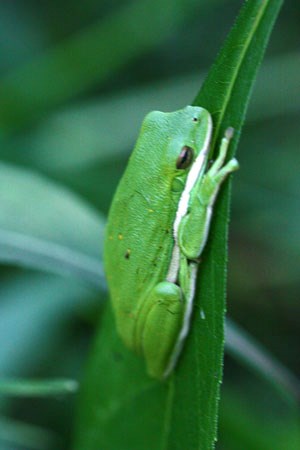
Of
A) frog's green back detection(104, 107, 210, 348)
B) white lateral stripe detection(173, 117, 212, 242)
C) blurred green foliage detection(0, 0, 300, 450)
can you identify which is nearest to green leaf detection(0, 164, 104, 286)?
blurred green foliage detection(0, 0, 300, 450)

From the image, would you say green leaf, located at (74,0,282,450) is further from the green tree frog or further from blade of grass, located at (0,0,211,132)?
blade of grass, located at (0,0,211,132)

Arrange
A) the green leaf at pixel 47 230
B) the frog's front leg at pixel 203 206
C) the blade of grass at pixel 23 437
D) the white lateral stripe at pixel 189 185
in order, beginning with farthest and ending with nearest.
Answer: the blade of grass at pixel 23 437, the green leaf at pixel 47 230, the white lateral stripe at pixel 189 185, the frog's front leg at pixel 203 206

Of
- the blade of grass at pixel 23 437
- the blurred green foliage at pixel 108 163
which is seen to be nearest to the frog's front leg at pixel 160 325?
the blurred green foliage at pixel 108 163

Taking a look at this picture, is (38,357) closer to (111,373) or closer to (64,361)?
(64,361)

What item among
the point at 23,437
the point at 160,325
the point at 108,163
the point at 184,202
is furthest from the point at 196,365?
the point at 108,163

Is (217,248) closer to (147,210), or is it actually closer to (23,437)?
(147,210)

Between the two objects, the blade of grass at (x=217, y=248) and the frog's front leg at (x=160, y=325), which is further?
the frog's front leg at (x=160, y=325)

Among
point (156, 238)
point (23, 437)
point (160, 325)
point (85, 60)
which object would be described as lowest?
point (23, 437)

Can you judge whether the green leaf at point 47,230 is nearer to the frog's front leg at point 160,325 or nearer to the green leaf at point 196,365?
the green leaf at point 196,365

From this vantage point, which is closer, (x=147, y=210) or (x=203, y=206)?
(x=203, y=206)
